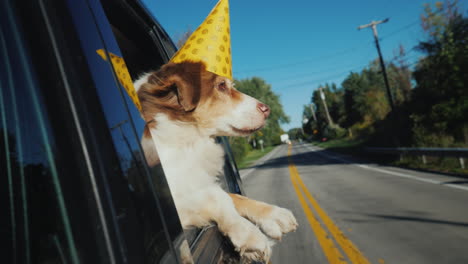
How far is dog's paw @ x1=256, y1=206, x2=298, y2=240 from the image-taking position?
5.85ft

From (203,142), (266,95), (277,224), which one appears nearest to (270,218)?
(277,224)

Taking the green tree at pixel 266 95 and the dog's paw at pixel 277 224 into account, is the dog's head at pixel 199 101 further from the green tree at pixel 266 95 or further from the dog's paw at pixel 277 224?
the green tree at pixel 266 95

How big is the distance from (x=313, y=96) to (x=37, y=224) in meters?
90.0

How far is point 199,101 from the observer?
2.24 metres

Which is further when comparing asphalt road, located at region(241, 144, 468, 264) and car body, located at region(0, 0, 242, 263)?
asphalt road, located at region(241, 144, 468, 264)

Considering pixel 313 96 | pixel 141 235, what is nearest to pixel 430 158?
pixel 141 235

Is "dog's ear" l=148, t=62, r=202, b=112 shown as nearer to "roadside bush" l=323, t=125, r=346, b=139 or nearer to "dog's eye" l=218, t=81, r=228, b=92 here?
"dog's eye" l=218, t=81, r=228, b=92

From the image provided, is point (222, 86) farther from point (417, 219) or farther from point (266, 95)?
point (266, 95)

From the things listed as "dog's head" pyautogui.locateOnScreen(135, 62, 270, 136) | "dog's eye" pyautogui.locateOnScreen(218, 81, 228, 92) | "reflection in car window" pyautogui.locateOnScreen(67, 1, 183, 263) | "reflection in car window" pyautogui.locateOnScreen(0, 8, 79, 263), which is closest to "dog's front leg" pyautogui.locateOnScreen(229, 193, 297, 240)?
"dog's head" pyautogui.locateOnScreen(135, 62, 270, 136)

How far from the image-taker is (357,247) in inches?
193

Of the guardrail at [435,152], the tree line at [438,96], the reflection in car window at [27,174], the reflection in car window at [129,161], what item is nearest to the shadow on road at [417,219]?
the reflection in car window at [129,161]

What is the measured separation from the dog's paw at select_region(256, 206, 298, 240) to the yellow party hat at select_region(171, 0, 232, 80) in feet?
3.57

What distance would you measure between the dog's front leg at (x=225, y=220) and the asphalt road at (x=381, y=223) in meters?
3.30

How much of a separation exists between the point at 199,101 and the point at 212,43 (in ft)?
1.39
